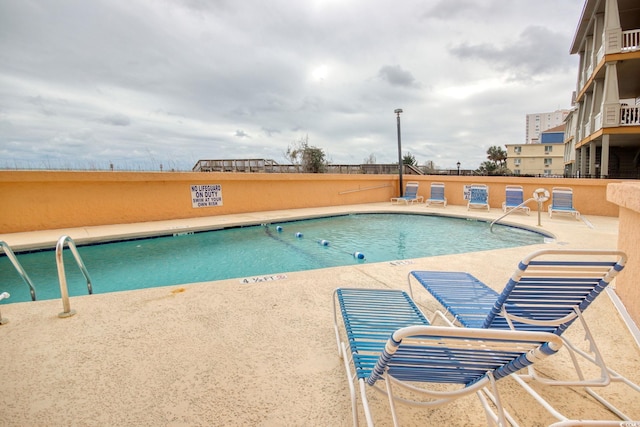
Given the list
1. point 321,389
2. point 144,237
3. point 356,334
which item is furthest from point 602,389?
point 144,237

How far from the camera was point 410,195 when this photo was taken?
44.5ft

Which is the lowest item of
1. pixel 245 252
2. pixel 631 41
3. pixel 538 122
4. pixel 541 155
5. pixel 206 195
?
pixel 245 252

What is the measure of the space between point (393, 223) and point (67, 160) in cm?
1147

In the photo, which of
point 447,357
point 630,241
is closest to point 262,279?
point 447,357

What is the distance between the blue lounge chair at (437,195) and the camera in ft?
40.1

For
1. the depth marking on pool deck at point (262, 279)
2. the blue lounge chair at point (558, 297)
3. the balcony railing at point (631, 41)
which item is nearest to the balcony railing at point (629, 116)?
the balcony railing at point (631, 41)

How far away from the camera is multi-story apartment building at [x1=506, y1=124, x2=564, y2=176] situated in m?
45.4

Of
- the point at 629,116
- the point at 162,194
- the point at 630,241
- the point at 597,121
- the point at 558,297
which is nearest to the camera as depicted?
the point at 558,297

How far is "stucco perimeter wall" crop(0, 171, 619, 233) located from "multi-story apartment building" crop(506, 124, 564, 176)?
42.8m

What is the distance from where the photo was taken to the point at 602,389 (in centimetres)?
181

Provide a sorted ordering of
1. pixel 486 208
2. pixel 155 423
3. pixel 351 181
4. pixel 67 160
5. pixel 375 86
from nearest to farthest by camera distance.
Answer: pixel 155 423 < pixel 67 160 < pixel 486 208 < pixel 351 181 < pixel 375 86

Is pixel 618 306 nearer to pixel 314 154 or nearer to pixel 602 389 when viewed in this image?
pixel 602 389

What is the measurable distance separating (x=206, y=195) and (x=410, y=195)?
912cm

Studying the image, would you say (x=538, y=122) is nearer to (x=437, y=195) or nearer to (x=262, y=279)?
(x=437, y=195)
